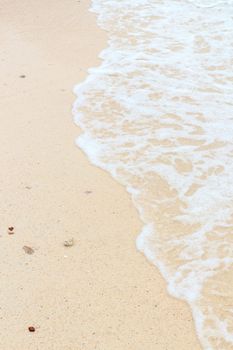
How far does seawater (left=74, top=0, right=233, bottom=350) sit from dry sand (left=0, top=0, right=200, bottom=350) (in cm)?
10

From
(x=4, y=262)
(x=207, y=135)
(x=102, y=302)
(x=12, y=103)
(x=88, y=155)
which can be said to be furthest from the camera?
(x=12, y=103)

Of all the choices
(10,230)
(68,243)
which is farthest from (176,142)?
(10,230)

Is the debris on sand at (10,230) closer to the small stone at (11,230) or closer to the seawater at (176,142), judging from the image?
the small stone at (11,230)

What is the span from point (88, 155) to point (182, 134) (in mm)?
707

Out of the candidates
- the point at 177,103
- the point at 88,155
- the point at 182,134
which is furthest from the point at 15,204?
the point at 177,103

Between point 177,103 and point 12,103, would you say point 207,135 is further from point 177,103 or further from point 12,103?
point 12,103

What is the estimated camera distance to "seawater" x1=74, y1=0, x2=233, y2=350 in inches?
100.0

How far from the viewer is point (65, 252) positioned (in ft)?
8.75

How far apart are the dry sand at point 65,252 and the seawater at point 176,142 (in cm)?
10

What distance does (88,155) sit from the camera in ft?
11.5

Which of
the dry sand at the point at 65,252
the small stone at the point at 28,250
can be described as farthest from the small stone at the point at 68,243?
the small stone at the point at 28,250

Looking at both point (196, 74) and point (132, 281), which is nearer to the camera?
point (132, 281)

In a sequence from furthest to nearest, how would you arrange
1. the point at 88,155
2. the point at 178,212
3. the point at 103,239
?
the point at 88,155 < the point at 178,212 < the point at 103,239

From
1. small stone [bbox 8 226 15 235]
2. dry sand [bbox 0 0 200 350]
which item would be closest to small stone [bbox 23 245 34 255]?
dry sand [bbox 0 0 200 350]
